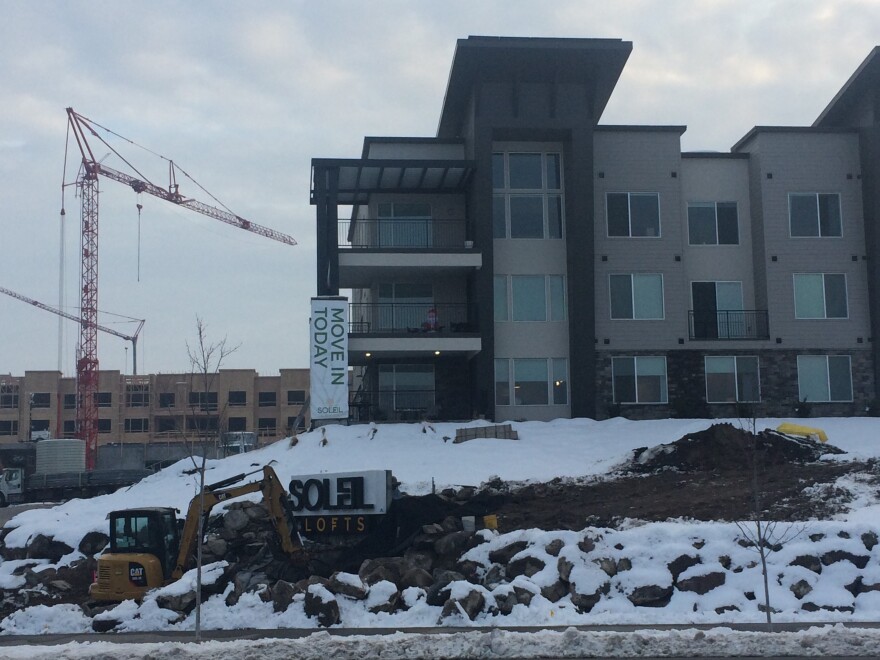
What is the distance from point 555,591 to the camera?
21656 mm

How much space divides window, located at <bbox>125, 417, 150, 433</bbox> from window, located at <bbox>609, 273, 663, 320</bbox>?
284ft

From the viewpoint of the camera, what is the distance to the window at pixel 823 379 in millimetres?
43156

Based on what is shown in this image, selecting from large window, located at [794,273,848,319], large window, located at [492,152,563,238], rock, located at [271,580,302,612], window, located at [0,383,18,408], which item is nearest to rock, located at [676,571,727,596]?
rock, located at [271,580,302,612]

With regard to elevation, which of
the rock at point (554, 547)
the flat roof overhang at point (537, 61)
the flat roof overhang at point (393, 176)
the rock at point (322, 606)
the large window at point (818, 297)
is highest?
the flat roof overhang at point (537, 61)

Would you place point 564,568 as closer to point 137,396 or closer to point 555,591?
point 555,591

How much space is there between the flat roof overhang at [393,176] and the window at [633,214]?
6547 mm

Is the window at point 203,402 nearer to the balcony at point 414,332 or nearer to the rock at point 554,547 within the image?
the balcony at point 414,332

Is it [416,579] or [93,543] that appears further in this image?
[93,543]

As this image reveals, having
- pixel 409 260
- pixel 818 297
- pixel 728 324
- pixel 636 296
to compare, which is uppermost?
pixel 409 260

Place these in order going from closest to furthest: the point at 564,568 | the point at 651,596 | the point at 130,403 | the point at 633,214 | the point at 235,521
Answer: the point at 651,596, the point at 564,568, the point at 235,521, the point at 633,214, the point at 130,403

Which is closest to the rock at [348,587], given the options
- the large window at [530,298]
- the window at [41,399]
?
the large window at [530,298]

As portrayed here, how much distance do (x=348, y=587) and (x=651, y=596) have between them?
21.1ft

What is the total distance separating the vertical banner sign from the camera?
39.5 metres

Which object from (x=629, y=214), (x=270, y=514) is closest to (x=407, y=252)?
(x=629, y=214)
